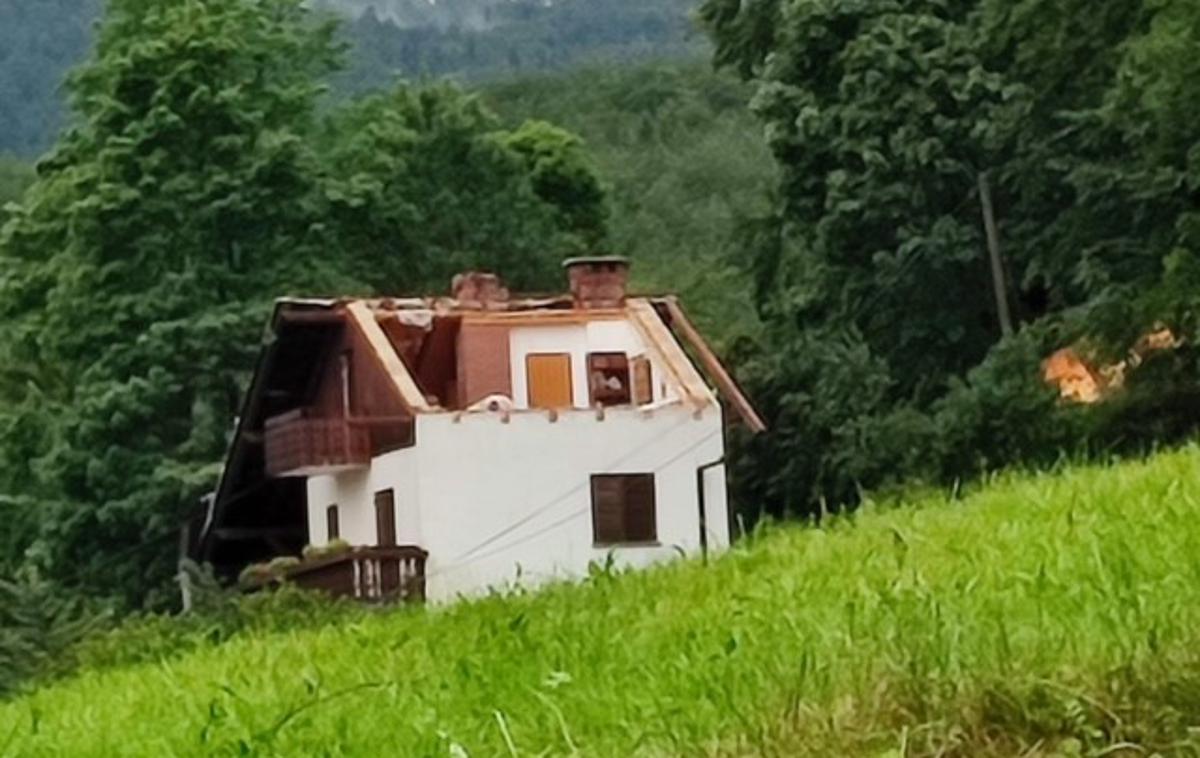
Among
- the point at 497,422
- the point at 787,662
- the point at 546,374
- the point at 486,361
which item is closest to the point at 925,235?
the point at 546,374

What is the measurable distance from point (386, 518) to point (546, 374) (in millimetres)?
3412

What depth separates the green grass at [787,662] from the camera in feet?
13.4

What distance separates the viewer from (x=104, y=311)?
45.3 metres

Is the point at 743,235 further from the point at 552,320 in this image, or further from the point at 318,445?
the point at 318,445

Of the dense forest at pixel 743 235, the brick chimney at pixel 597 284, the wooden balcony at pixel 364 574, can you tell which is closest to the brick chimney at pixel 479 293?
the brick chimney at pixel 597 284

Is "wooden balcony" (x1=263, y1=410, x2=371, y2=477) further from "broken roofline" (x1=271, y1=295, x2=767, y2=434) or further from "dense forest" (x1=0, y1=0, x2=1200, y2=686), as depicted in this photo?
"dense forest" (x1=0, y1=0, x2=1200, y2=686)

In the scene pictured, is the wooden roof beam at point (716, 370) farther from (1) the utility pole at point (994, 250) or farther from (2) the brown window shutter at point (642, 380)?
(1) the utility pole at point (994, 250)

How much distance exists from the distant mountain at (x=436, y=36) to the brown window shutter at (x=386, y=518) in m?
109

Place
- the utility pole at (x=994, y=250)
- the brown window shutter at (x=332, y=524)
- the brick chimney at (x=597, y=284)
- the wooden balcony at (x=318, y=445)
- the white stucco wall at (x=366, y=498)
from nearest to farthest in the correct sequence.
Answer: the utility pole at (x=994, y=250), the white stucco wall at (x=366, y=498), the wooden balcony at (x=318, y=445), the brick chimney at (x=597, y=284), the brown window shutter at (x=332, y=524)

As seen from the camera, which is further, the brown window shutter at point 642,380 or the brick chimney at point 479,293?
the brick chimney at point 479,293

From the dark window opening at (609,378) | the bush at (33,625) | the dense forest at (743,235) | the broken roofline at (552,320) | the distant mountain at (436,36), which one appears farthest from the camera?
the distant mountain at (436,36)

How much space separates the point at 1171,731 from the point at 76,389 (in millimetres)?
43167

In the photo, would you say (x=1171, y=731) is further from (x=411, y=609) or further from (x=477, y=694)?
(x=411, y=609)

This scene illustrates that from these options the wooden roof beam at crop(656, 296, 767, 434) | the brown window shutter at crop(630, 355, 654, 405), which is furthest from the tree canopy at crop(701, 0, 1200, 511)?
the brown window shutter at crop(630, 355, 654, 405)
